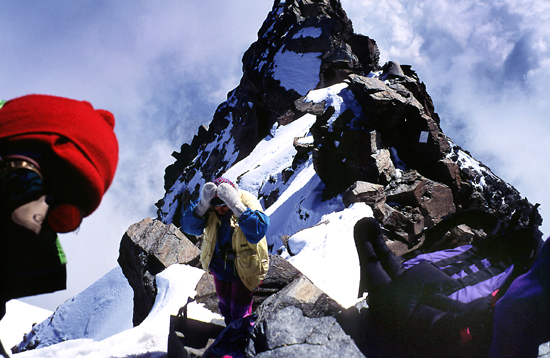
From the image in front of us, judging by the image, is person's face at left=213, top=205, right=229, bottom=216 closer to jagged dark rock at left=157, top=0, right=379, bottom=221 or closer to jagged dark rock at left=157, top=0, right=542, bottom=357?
jagged dark rock at left=157, top=0, right=542, bottom=357

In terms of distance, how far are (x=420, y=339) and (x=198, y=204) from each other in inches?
87.0

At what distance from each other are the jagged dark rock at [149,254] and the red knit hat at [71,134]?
4.63 meters

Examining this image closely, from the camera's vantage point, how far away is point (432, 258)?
238 centimetres

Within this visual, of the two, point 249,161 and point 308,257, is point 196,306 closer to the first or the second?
point 308,257

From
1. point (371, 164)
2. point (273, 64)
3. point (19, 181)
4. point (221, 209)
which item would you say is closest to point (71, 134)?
point (19, 181)

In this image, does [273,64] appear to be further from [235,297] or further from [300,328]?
[300,328]

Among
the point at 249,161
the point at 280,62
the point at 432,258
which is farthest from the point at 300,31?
the point at 432,258

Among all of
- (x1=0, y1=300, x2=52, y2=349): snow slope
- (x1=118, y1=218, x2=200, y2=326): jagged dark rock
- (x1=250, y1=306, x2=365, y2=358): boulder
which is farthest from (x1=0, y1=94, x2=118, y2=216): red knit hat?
(x1=0, y1=300, x2=52, y2=349): snow slope

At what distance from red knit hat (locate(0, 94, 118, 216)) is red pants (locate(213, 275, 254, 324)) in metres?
1.96

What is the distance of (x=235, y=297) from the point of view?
8.89 feet

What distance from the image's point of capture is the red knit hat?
3.04ft

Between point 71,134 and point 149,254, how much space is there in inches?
216

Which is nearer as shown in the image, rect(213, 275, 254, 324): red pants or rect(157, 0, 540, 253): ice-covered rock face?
rect(213, 275, 254, 324): red pants

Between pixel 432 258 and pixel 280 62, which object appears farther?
pixel 280 62
